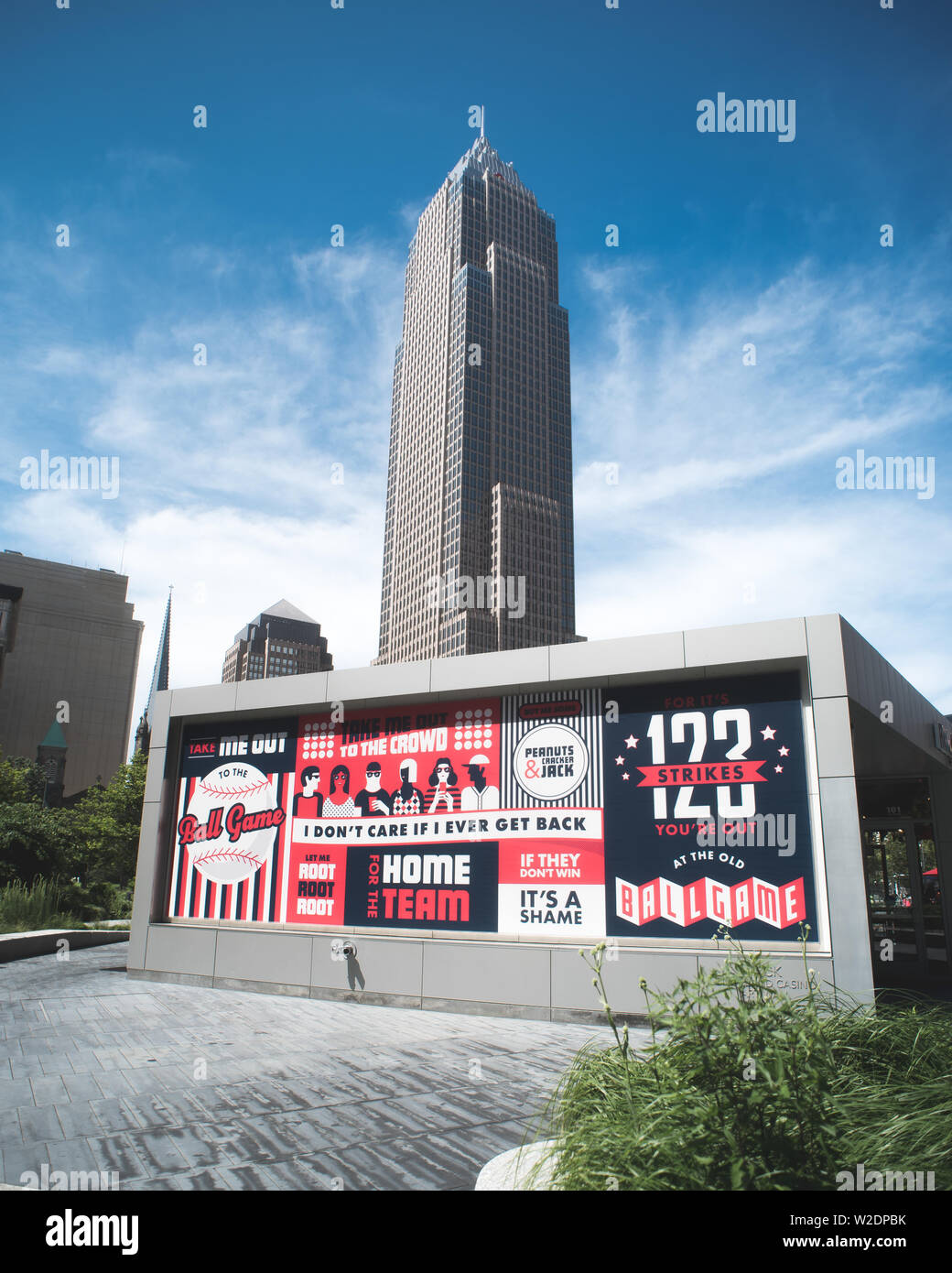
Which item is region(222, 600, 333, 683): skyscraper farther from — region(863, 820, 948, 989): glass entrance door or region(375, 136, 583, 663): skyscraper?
region(863, 820, 948, 989): glass entrance door

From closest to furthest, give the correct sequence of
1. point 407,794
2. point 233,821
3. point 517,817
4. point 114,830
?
point 517,817 < point 407,794 < point 233,821 < point 114,830

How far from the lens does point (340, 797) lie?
12812mm

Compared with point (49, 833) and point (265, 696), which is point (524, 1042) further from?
point (49, 833)

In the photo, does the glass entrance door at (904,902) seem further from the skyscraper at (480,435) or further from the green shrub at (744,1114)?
the skyscraper at (480,435)

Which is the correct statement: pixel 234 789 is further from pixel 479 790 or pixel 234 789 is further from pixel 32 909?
pixel 32 909

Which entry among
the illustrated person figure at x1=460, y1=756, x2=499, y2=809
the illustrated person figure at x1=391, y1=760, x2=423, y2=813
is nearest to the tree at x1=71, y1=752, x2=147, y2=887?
the illustrated person figure at x1=391, y1=760, x2=423, y2=813

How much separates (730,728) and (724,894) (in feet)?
7.14

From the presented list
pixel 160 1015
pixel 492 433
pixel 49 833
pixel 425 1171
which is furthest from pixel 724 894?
pixel 492 433

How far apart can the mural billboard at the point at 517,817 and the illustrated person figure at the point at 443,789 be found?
2cm

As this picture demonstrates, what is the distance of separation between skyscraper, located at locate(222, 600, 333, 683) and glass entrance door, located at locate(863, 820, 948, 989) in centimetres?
15567

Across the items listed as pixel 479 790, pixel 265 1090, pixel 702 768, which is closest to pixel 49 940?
pixel 479 790

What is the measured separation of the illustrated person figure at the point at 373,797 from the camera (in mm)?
12445

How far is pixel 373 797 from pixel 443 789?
4.30 ft
